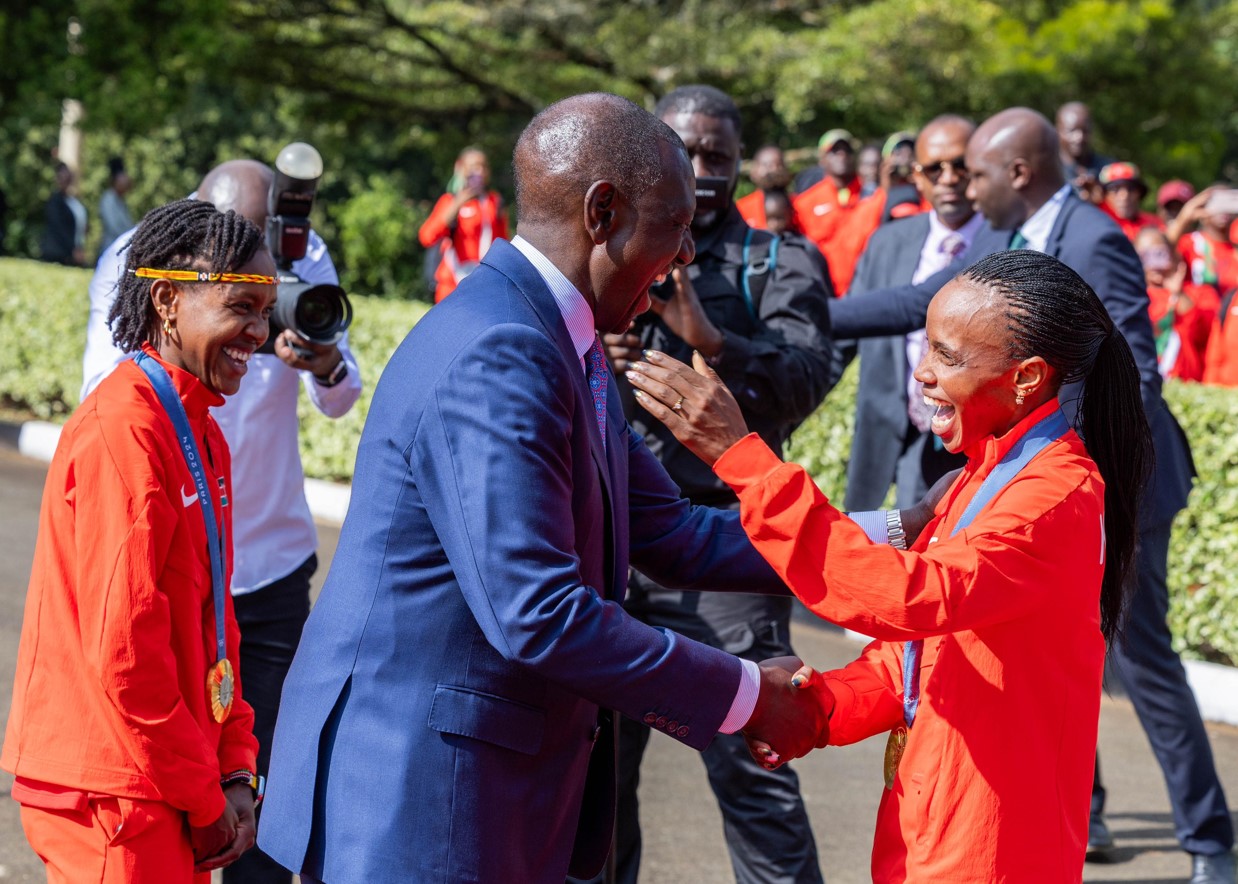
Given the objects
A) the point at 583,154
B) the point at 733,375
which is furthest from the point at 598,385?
the point at 733,375

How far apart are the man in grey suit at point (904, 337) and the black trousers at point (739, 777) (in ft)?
5.45

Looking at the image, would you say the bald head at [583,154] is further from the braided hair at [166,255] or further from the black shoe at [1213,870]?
the black shoe at [1213,870]

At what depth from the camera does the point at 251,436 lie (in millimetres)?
4141

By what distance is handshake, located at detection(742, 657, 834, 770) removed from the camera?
269cm

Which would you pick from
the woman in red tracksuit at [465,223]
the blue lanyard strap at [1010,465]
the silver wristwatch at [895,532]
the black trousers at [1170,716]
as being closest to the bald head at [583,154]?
the blue lanyard strap at [1010,465]

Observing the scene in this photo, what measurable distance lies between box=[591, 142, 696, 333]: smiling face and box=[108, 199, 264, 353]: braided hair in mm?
1028

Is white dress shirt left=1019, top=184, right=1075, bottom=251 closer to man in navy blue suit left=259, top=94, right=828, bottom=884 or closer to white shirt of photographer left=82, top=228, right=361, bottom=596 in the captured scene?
white shirt of photographer left=82, top=228, right=361, bottom=596

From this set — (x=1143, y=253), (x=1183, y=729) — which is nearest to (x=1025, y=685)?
(x=1183, y=729)

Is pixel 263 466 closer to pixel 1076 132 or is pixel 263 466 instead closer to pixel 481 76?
pixel 1076 132

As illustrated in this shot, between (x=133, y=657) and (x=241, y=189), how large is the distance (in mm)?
1880

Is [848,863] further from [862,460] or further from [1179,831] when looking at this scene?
[862,460]

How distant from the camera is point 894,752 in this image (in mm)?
2859

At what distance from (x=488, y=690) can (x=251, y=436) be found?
1.92 m

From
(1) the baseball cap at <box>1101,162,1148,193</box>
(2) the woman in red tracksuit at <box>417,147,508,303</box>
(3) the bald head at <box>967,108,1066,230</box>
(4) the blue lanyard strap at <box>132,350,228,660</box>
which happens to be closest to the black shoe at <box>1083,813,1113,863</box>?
(3) the bald head at <box>967,108,1066,230</box>
